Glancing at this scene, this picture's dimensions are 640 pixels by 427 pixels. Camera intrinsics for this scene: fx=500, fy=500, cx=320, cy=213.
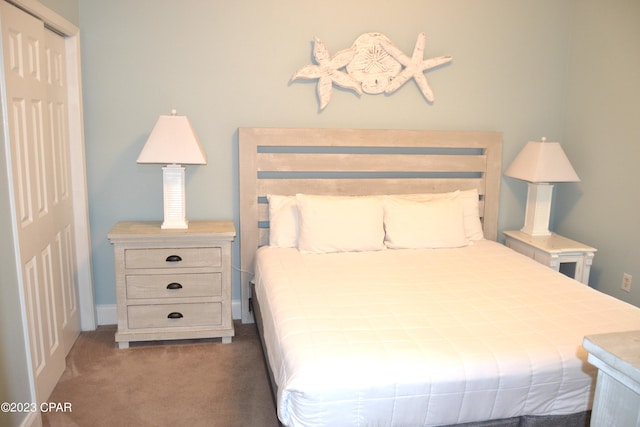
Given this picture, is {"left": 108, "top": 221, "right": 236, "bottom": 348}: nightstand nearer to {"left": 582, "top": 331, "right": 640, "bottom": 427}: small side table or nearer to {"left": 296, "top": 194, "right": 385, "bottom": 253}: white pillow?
{"left": 296, "top": 194, "right": 385, "bottom": 253}: white pillow

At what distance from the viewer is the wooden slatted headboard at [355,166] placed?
134 inches

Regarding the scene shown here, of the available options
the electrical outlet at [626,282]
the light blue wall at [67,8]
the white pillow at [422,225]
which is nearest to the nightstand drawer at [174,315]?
the white pillow at [422,225]

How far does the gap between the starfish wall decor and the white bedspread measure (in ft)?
4.57

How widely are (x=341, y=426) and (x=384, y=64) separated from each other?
2.52 metres

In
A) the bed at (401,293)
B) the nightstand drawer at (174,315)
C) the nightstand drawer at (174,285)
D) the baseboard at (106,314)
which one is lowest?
the baseboard at (106,314)

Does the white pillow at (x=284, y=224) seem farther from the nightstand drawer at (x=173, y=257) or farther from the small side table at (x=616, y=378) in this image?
the small side table at (x=616, y=378)

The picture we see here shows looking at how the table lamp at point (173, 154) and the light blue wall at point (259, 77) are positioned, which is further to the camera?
the light blue wall at point (259, 77)

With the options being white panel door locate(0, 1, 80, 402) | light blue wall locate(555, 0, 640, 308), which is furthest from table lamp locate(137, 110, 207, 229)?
light blue wall locate(555, 0, 640, 308)

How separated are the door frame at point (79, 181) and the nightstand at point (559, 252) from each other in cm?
298

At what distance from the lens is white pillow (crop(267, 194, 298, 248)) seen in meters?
3.27

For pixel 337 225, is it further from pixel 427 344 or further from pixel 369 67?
pixel 427 344

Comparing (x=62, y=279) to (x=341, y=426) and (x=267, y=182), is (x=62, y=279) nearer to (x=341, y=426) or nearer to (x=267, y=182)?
(x=267, y=182)

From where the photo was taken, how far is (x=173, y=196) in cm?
312

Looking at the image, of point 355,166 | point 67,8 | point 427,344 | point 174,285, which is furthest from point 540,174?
point 67,8
